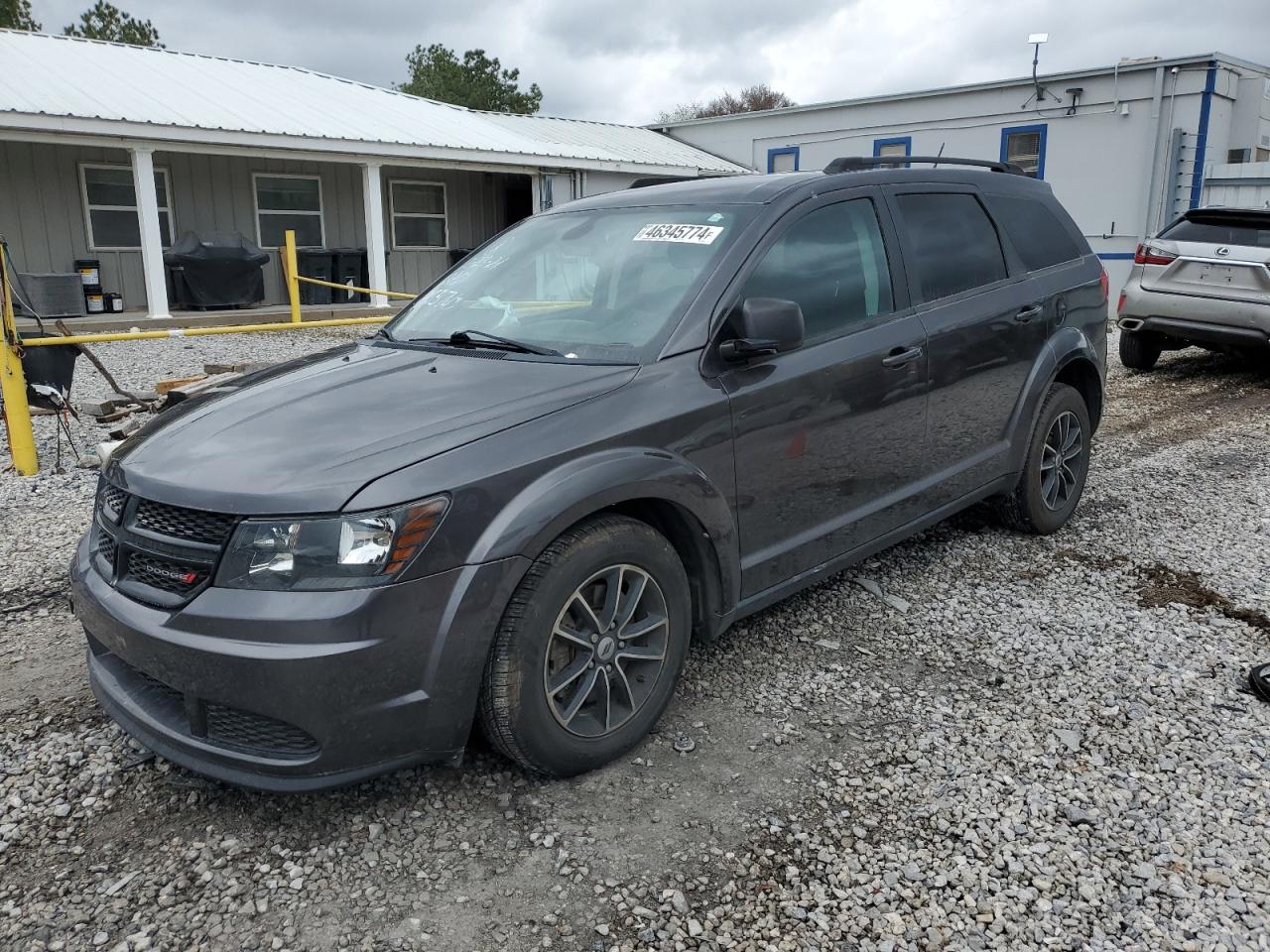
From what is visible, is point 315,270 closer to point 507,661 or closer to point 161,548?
point 161,548

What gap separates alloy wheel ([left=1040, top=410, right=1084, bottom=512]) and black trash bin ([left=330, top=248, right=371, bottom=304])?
48.4ft

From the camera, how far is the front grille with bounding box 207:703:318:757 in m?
2.49

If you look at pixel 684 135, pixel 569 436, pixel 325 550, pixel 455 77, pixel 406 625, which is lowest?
pixel 406 625

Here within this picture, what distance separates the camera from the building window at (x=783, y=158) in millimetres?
21672

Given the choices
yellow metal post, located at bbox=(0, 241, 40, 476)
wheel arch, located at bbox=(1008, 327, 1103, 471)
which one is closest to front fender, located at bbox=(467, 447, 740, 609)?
wheel arch, located at bbox=(1008, 327, 1103, 471)

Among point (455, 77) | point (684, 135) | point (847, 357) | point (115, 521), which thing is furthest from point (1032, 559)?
point (455, 77)

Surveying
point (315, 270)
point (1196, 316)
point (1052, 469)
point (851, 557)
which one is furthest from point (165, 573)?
point (315, 270)

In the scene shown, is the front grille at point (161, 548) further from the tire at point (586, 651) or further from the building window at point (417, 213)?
the building window at point (417, 213)

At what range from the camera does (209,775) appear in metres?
2.55

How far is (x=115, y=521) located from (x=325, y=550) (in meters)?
0.83

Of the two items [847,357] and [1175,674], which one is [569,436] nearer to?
[847,357]

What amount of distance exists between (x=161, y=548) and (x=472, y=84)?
53544mm

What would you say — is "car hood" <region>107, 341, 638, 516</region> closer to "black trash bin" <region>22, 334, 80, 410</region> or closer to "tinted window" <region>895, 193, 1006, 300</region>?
"tinted window" <region>895, 193, 1006, 300</region>

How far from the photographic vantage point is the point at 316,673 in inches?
94.1
